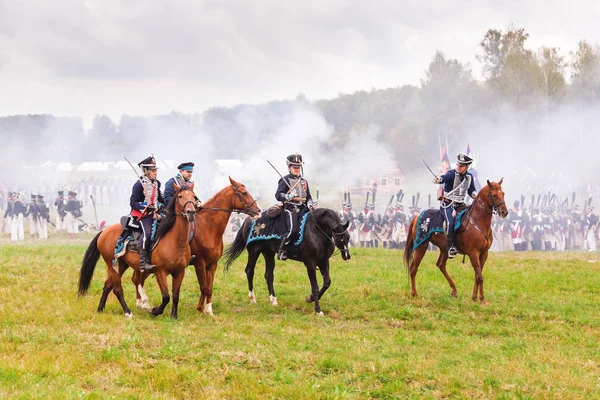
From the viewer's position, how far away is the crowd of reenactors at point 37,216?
35.6 metres

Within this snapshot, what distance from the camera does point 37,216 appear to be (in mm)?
36000

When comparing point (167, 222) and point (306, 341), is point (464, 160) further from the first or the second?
point (167, 222)

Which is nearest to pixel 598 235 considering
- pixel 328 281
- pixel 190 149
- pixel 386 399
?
pixel 328 281

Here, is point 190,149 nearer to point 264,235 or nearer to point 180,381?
point 264,235

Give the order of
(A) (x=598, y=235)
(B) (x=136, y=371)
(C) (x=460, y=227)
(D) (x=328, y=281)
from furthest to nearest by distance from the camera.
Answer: (A) (x=598, y=235) → (C) (x=460, y=227) → (D) (x=328, y=281) → (B) (x=136, y=371)

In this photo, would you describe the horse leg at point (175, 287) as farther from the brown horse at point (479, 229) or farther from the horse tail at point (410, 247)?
the horse tail at point (410, 247)

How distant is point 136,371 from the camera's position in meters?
8.78

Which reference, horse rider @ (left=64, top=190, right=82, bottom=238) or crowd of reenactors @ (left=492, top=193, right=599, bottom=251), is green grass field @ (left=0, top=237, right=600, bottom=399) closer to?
crowd of reenactors @ (left=492, top=193, right=599, bottom=251)

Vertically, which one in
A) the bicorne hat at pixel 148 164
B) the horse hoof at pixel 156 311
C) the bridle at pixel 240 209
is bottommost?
the horse hoof at pixel 156 311

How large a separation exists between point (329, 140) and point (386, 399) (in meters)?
52.8

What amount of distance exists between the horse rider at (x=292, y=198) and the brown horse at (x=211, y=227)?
4.77 ft

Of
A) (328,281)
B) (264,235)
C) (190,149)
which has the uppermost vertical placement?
(190,149)

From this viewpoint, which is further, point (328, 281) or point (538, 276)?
point (538, 276)

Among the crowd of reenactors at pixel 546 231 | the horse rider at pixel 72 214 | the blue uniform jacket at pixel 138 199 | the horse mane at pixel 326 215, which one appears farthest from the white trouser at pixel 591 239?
the blue uniform jacket at pixel 138 199
